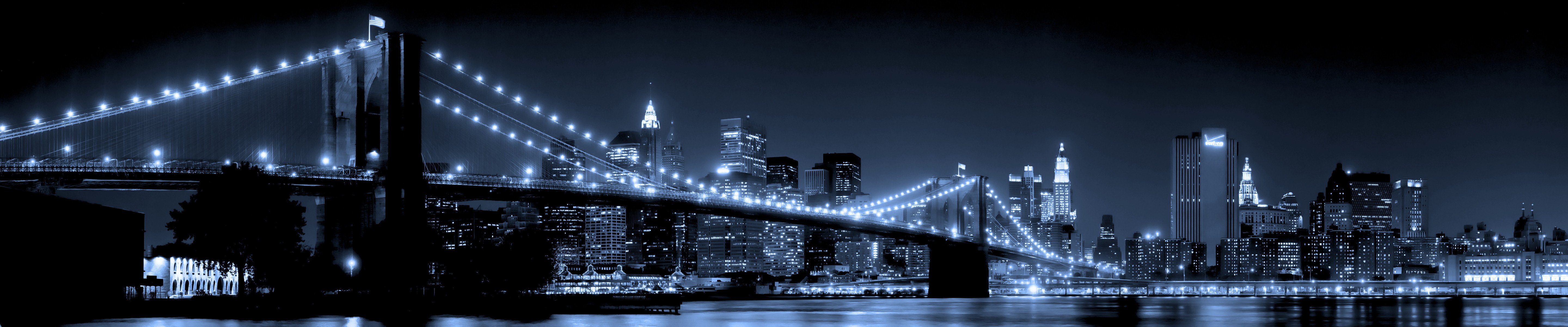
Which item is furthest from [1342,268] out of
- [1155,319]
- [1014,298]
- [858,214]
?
[1155,319]

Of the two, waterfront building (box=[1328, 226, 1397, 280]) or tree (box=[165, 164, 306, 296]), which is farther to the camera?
waterfront building (box=[1328, 226, 1397, 280])

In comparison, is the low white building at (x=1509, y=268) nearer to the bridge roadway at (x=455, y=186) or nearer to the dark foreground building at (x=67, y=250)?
the bridge roadway at (x=455, y=186)

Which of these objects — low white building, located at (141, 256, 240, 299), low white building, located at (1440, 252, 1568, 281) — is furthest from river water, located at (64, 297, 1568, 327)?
low white building, located at (1440, 252, 1568, 281)

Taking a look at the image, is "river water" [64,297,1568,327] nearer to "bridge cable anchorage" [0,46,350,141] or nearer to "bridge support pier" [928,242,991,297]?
"bridge support pier" [928,242,991,297]

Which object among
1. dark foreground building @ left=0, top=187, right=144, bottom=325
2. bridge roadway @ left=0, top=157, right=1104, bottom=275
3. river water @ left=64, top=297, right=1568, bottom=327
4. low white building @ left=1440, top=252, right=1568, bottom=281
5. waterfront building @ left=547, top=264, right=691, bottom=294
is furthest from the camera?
low white building @ left=1440, top=252, right=1568, bottom=281

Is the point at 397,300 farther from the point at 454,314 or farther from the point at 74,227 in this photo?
the point at 74,227

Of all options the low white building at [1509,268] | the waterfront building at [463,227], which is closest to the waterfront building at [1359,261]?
the low white building at [1509,268]

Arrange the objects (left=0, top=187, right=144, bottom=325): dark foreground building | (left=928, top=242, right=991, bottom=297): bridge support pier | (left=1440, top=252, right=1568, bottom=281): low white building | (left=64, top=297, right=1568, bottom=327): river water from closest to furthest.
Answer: (left=0, top=187, right=144, bottom=325): dark foreground building, (left=64, top=297, right=1568, bottom=327): river water, (left=928, top=242, right=991, bottom=297): bridge support pier, (left=1440, top=252, right=1568, bottom=281): low white building

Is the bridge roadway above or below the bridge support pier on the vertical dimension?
above
